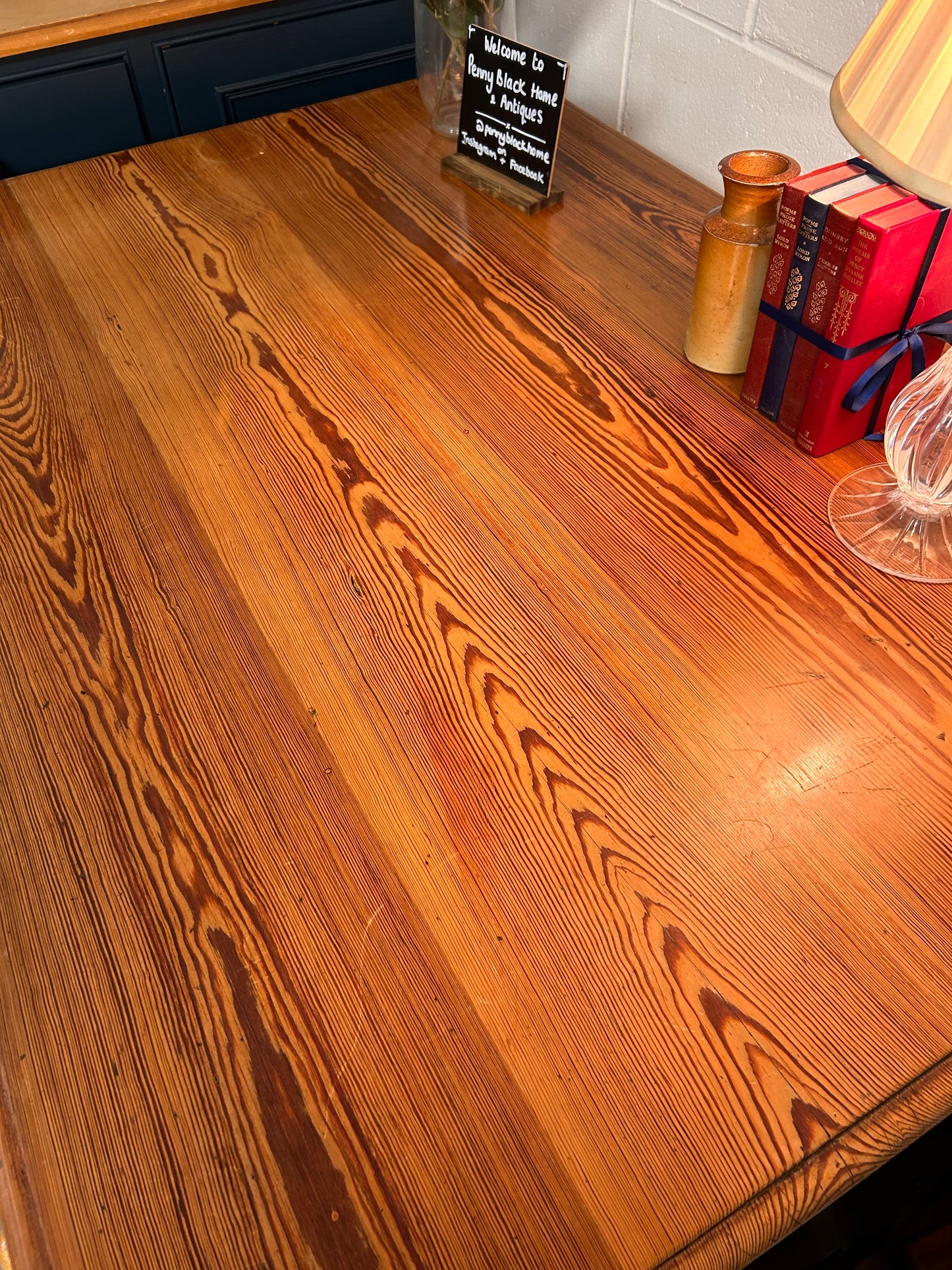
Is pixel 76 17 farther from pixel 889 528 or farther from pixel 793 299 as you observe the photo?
pixel 889 528

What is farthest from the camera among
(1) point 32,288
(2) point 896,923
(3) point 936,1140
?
(1) point 32,288

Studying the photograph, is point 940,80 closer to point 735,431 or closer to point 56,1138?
point 735,431

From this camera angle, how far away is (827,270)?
879mm

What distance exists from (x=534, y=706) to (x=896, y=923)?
0.30 meters

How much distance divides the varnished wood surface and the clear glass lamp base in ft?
4.31

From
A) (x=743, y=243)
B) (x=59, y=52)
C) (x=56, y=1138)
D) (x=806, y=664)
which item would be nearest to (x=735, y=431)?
(x=743, y=243)

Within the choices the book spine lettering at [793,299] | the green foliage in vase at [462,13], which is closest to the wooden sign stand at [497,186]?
the green foliage in vase at [462,13]

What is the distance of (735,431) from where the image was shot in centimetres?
102

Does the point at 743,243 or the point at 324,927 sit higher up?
A: the point at 743,243

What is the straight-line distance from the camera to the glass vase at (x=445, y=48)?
1.37 m

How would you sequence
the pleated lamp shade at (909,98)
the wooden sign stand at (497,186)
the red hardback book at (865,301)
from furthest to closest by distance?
the wooden sign stand at (497,186) < the red hardback book at (865,301) < the pleated lamp shade at (909,98)

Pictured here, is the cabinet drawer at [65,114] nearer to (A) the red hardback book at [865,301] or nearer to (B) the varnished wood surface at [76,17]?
(B) the varnished wood surface at [76,17]

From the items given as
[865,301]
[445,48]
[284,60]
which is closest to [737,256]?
[865,301]

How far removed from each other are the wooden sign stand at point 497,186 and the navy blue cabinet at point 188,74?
52 cm
